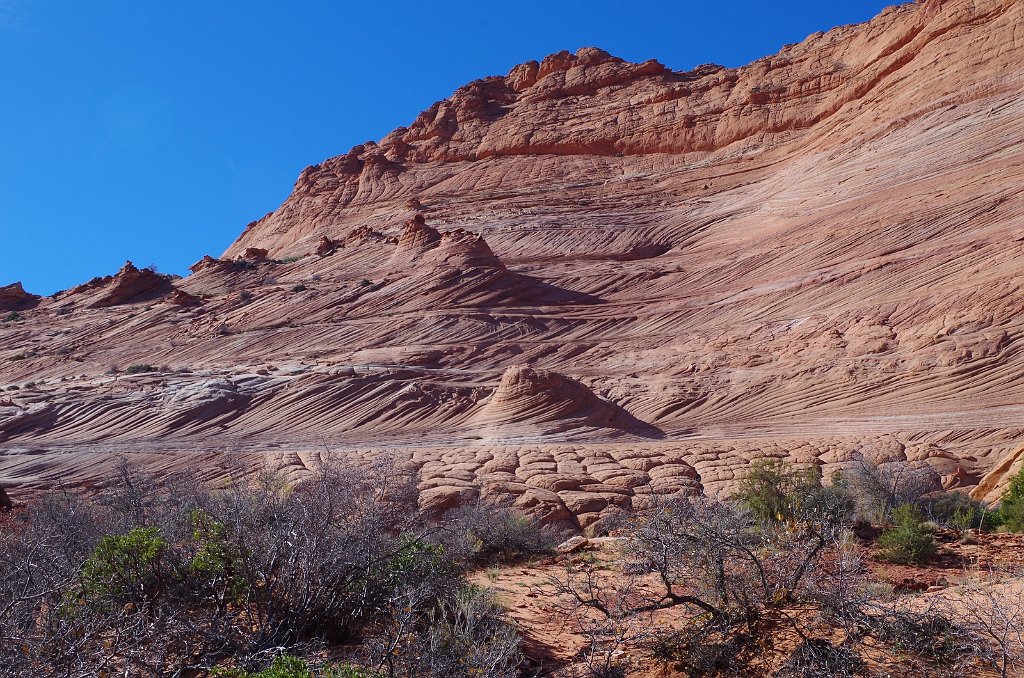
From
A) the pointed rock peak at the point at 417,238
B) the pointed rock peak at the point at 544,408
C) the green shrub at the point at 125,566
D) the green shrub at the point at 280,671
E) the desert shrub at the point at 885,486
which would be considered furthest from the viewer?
the pointed rock peak at the point at 417,238

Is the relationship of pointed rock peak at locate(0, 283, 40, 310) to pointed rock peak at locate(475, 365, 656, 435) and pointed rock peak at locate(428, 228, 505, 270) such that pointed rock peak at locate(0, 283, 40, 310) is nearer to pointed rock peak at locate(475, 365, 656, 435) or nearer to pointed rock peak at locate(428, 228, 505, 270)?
pointed rock peak at locate(428, 228, 505, 270)

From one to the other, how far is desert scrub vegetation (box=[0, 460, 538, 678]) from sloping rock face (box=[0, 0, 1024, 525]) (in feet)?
22.9

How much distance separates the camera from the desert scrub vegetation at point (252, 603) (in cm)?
439

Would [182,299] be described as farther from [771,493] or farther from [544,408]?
[771,493]

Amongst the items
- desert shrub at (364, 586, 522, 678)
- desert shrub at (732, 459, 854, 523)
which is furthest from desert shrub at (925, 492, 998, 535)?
desert shrub at (364, 586, 522, 678)

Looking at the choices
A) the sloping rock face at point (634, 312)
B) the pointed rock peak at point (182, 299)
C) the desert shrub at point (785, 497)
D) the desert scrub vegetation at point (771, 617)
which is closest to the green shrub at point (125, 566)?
the desert scrub vegetation at point (771, 617)

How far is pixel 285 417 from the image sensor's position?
66.4 ft

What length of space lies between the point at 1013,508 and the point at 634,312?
1881 cm

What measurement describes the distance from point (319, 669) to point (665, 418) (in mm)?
16598

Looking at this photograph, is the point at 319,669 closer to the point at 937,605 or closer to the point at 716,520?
the point at 716,520

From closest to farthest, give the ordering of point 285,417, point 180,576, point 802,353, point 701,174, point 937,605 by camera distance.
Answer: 1. point 937,605
2. point 180,576
3. point 285,417
4. point 802,353
5. point 701,174

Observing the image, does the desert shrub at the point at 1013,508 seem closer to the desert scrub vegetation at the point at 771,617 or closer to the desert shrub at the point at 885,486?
the desert shrub at the point at 885,486

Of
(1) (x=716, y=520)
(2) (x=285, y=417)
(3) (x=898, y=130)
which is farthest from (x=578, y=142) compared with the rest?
Answer: (1) (x=716, y=520)

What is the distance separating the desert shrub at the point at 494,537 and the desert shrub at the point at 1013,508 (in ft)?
18.7
